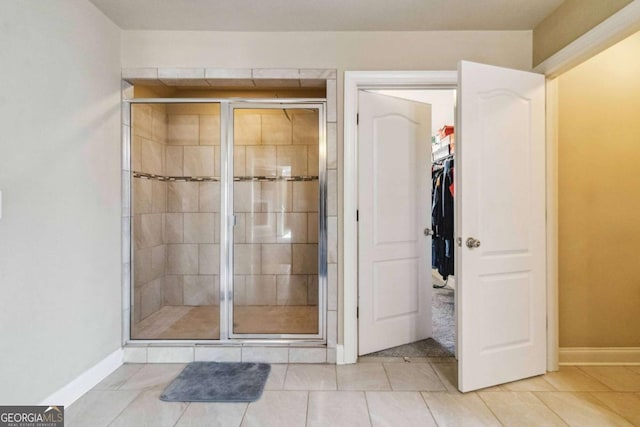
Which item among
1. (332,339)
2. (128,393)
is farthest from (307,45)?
(128,393)

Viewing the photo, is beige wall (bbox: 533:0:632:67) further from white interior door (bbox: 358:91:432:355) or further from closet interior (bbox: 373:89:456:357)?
closet interior (bbox: 373:89:456:357)

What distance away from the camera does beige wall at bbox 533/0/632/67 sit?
1976mm

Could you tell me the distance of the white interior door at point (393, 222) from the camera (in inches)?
108

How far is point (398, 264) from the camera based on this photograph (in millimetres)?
2934

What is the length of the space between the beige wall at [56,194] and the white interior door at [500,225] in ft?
7.69

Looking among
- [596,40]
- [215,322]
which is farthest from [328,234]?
[596,40]

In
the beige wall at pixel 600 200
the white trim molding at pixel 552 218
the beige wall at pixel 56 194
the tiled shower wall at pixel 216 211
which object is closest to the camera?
the beige wall at pixel 56 194

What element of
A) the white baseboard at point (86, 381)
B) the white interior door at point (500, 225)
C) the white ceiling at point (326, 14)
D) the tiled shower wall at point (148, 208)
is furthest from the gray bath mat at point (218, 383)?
the white ceiling at point (326, 14)

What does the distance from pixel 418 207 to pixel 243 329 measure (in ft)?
5.78

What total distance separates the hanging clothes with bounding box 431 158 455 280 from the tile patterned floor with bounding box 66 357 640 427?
1923 mm

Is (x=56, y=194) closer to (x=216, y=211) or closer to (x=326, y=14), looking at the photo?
(x=216, y=211)

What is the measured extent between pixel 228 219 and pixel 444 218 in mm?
2725

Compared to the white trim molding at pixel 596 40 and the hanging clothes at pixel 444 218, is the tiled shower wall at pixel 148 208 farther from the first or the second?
the hanging clothes at pixel 444 218

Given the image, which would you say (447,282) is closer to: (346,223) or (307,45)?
(346,223)
